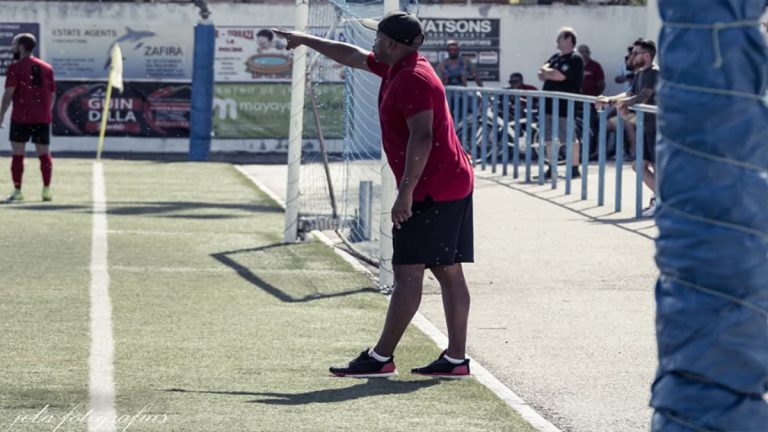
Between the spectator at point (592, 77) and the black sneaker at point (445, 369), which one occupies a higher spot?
the spectator at point (592, 77)

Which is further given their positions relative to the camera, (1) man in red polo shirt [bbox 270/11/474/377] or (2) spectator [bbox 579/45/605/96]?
(2) spectator [bbox 579/45/605/96]

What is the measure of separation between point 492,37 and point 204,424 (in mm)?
22672

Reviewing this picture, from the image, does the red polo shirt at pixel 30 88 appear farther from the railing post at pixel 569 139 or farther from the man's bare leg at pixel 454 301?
the man's bare leg at pixel 454 301

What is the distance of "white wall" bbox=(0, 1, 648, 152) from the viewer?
2778 cm

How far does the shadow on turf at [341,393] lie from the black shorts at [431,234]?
1.91 feet

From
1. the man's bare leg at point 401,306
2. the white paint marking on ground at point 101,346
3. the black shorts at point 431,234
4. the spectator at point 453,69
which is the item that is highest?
the spectator at point 453,69

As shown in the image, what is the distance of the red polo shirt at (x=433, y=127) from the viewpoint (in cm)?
727

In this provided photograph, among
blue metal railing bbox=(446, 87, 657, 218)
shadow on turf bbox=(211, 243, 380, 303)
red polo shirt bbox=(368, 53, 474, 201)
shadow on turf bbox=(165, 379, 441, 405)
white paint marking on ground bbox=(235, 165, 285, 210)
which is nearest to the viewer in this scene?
shadow on turf bbox=(165, 379, 441, 405)

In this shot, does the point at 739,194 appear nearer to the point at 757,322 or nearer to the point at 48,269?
the point at 757,322

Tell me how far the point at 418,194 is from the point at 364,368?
34.3 inches

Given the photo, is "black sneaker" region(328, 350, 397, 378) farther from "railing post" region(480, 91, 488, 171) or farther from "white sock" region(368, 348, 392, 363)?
"railing post" region(480, 91, 488, 171)

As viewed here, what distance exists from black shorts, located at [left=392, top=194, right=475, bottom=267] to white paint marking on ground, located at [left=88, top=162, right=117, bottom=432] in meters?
1.52

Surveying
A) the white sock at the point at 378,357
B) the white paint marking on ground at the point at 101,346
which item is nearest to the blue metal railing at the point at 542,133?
the white paint marking on ground at the point at 101,346

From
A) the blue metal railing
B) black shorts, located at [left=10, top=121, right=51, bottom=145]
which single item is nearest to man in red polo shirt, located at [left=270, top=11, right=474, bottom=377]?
the blue metal railing
